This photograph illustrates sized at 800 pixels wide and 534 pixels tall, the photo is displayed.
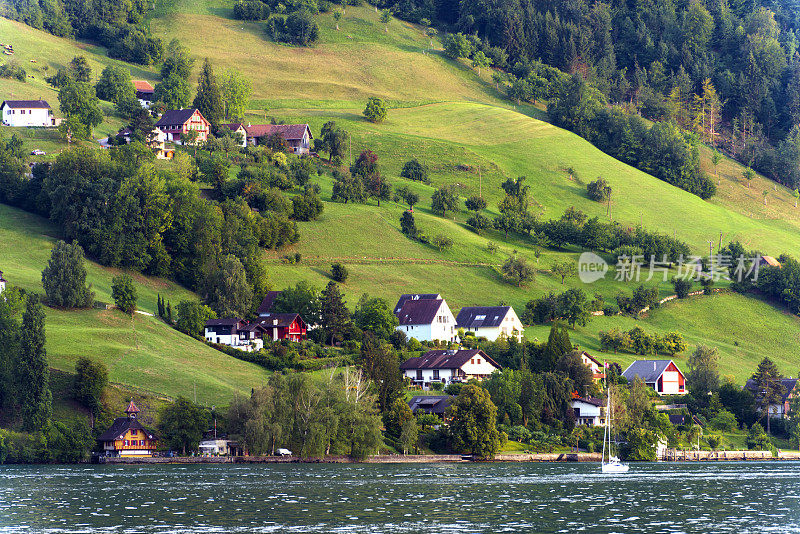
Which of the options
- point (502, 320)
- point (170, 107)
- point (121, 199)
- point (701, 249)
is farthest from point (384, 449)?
point (170, 107)

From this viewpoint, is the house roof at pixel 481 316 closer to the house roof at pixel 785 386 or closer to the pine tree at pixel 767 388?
the house roof at pixel 785 386

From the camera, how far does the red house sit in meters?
123

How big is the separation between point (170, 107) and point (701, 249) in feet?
337

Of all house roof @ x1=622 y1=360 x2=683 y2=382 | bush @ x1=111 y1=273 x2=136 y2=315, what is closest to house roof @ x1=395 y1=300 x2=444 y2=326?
house roof @ x1=622 y1=360 x2=683 y2=382

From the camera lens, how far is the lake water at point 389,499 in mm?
49531

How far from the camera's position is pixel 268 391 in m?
87.7

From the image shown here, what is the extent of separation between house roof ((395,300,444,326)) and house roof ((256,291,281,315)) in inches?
624

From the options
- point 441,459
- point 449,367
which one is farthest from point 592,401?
point 441,459

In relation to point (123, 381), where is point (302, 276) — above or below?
above

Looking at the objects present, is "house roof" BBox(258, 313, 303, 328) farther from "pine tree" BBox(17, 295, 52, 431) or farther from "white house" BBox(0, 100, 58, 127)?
"white house" BBox(0, 100, 58, 127)

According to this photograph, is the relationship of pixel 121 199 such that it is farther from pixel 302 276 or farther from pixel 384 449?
pixel 384 449

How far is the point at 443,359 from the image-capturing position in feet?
379

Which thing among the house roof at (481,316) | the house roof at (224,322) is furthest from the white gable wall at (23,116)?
the house roof at (481,316)

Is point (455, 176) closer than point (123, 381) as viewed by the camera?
No
